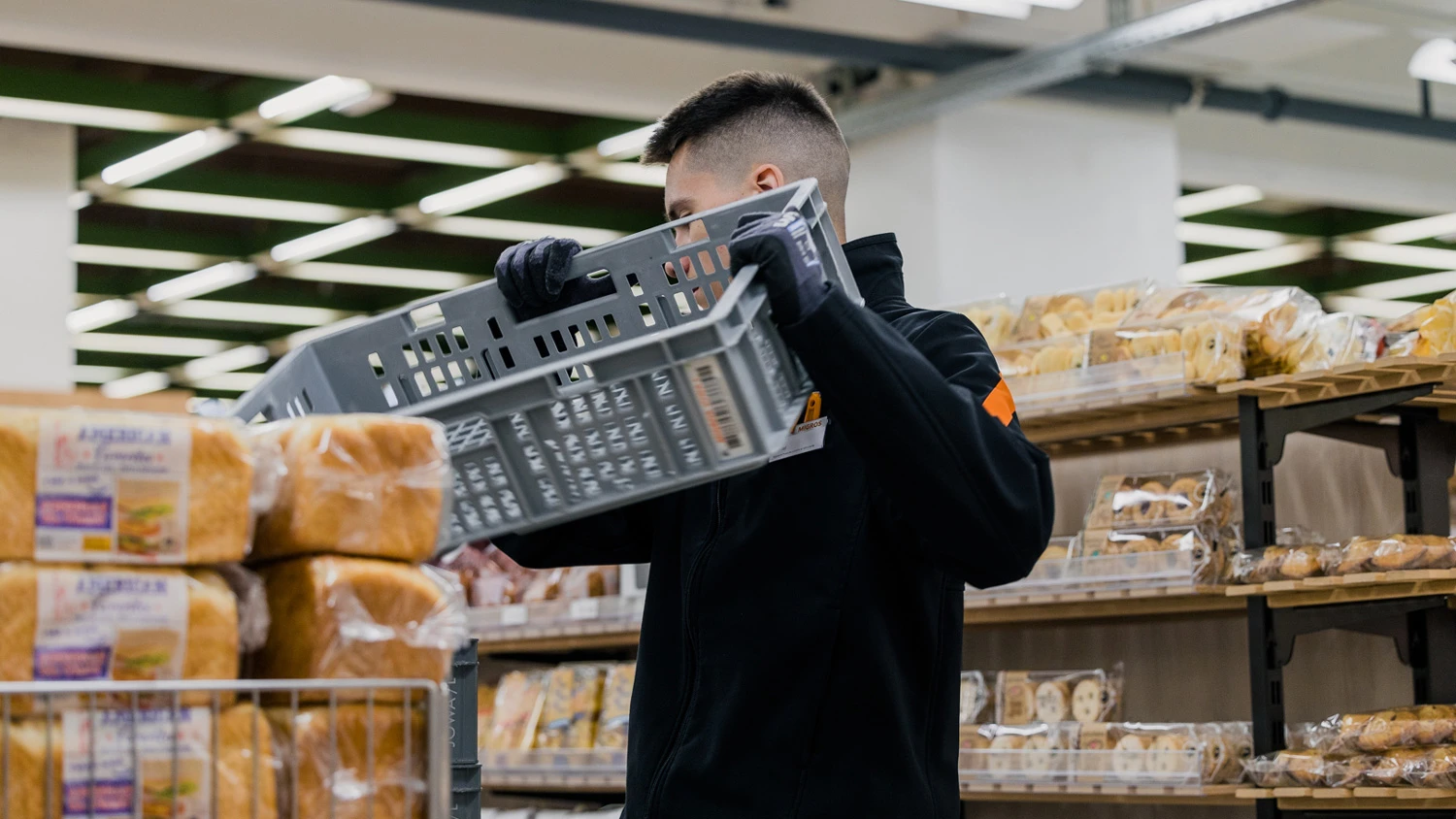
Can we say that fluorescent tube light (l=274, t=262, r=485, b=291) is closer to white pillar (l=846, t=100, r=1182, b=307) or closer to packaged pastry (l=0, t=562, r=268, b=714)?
white pillar (l=846, t=100, r=1182, b=307)

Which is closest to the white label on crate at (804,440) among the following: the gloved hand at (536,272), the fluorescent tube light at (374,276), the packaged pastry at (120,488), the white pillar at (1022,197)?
the gloved hand at (536,272)

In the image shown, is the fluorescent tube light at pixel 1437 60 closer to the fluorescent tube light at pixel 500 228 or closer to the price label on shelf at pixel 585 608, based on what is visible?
the price label on shelf at pixel 585 608

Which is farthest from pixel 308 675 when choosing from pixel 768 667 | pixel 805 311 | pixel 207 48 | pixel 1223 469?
pixel 207 48

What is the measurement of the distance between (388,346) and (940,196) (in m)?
5.47

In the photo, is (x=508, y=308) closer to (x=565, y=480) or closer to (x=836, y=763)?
(x=565, y=480)

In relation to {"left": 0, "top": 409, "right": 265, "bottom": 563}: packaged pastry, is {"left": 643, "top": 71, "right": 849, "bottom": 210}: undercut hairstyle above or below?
above

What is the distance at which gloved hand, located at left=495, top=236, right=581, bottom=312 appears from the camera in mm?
2131

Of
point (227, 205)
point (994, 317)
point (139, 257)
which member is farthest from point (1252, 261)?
point (994, 317)

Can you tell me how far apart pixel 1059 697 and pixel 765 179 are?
250cm

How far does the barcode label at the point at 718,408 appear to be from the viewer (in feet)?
5.39

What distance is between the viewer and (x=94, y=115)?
7.54m

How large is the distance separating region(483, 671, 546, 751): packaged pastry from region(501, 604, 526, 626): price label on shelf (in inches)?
10.5

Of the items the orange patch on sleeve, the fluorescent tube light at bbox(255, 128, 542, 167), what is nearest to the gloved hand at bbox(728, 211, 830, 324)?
the orange patch on sleeve

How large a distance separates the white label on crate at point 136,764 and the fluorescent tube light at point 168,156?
7.19 m
